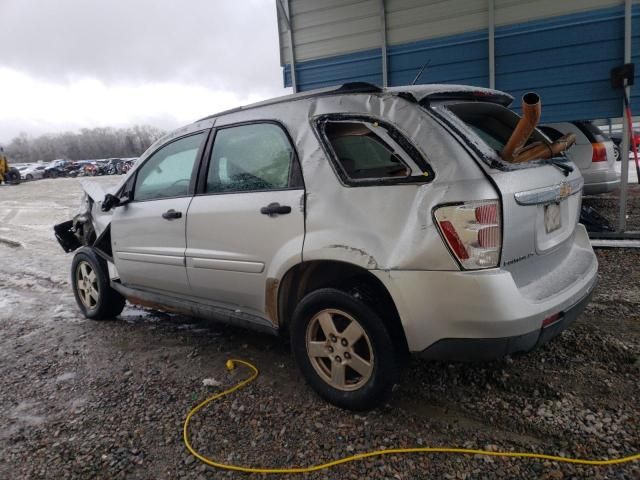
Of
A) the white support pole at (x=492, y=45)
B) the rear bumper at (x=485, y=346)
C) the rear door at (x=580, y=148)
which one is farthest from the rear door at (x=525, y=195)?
the rear door at (x=580, y=148)

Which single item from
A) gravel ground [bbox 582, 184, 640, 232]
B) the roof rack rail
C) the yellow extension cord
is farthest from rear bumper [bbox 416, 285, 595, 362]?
gravel ground [bbox 582, 184, 640, 232]

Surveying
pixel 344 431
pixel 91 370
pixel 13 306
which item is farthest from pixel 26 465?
pixel 13 306

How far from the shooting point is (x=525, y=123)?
228 centimetres

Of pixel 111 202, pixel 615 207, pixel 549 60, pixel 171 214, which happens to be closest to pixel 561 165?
pixel 171 214

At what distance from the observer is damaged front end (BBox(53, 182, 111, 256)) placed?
14.0 ft

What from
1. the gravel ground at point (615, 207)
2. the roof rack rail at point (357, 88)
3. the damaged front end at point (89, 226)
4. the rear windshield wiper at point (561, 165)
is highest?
the roof rack rail at point (357, 88)

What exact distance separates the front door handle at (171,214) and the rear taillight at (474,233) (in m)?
1.95

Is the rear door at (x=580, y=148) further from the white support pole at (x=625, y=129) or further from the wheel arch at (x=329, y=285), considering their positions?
the wheel arch at (x=329, y=285)

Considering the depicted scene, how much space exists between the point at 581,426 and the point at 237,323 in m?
1.99

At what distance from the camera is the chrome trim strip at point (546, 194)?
223 cm

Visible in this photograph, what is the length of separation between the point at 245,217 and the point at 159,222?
977 mm

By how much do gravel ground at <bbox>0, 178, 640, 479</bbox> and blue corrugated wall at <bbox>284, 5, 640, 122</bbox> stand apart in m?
3.07

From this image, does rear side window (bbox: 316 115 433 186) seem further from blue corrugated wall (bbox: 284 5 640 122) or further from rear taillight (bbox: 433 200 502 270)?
blue corrugated wall (bbox: 284 5 640 122)

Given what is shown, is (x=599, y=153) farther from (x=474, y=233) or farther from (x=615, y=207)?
(x=474, y=233)
